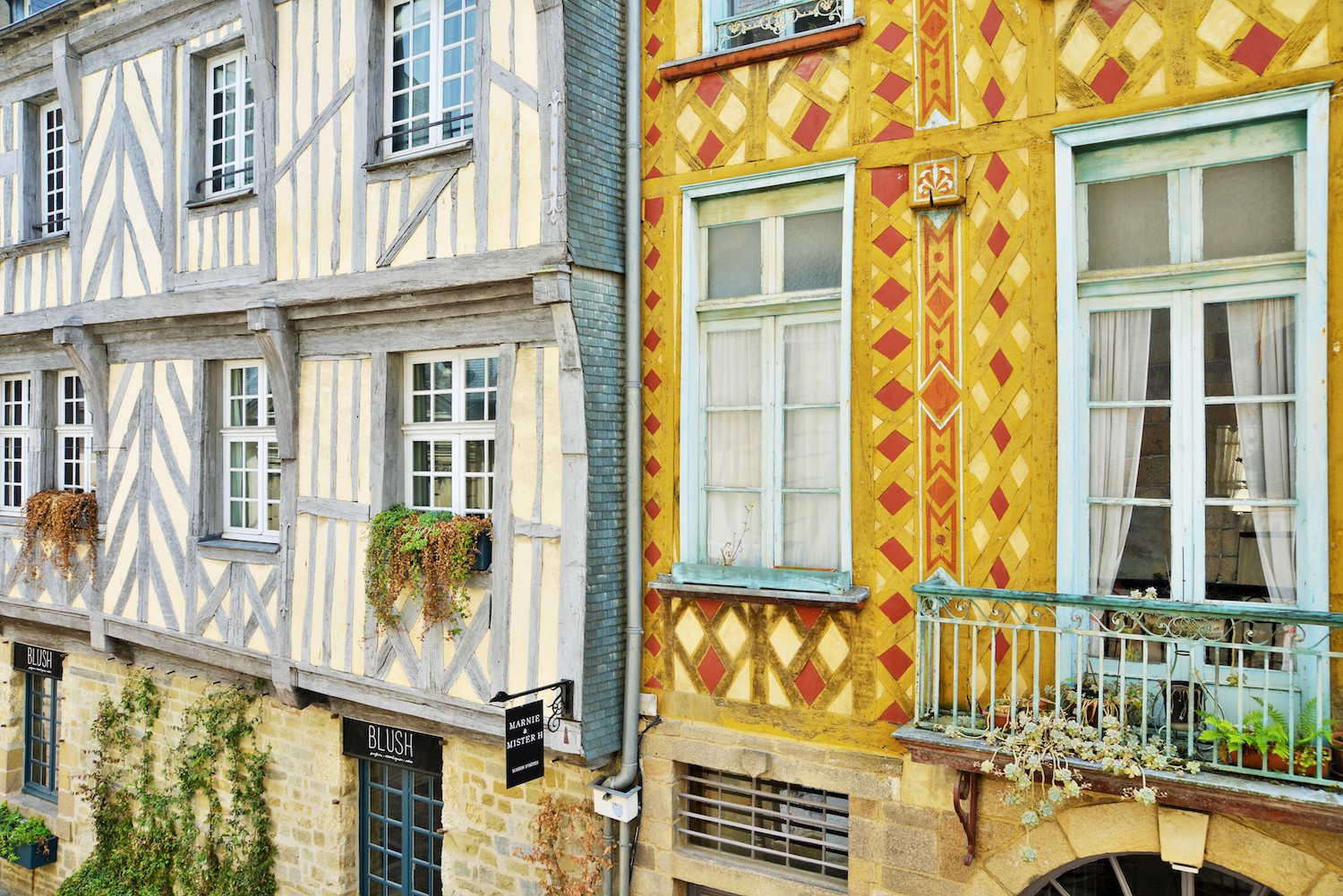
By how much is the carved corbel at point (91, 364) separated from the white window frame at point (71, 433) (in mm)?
685

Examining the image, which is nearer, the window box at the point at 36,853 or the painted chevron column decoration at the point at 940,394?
the painted chevron column decoration at the point at 940,394

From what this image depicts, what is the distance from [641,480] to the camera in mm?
5344

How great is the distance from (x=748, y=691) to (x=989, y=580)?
4.54 feet

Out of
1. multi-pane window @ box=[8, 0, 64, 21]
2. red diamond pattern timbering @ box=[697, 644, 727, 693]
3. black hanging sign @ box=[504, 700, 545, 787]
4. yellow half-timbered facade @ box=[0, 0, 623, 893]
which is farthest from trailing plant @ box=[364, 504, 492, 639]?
multi-pane window @ box=[8, 0, 64, 21]

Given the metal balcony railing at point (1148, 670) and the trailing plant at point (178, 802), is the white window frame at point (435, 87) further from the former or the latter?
the trailing plant at point (178, 802)

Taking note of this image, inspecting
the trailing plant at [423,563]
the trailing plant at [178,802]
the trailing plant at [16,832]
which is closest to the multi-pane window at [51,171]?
the trailing plant at [178,802]

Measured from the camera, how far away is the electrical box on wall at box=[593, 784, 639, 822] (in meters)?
5.16

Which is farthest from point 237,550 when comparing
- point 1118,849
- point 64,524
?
point 1118,849

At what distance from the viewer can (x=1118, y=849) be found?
13.0 feet

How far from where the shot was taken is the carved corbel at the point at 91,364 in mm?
7762

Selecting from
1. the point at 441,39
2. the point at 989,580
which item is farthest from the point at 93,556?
the point at 989,580

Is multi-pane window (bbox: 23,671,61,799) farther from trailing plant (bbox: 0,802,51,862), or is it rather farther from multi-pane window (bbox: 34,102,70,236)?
multi-pane window (bbox: 34,102,70,236)

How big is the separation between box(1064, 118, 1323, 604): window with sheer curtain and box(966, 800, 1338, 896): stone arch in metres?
0.93

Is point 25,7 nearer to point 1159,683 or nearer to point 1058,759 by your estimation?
point 1058,759
